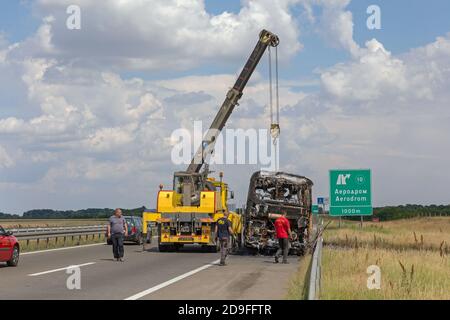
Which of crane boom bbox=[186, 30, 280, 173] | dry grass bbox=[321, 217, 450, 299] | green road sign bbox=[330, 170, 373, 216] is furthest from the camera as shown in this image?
crane boom bbox=[186, 30, 280, 173]

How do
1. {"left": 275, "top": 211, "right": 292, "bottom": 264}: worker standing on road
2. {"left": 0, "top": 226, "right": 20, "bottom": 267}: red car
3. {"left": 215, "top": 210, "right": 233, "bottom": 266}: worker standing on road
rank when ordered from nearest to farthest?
{"left": 0, "top": 226, "right": 20, "bottom": 267}: red car, {"left": 215, "top": 210, "right": 233, "bottom": 266}: worker standing on road, {"left": 275, "top": 211, "right": 292, "bottom": 264}: worker standing on road

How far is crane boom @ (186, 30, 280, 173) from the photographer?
33.2 meters

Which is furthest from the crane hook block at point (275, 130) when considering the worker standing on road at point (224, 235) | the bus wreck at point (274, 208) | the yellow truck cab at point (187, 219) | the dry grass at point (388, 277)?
the worker standing on road at point (224, 235)

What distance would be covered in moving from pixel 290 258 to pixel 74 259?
24.9ft

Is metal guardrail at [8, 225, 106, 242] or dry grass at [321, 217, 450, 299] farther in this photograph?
metal guardrail at [8, 225, 106, 242]

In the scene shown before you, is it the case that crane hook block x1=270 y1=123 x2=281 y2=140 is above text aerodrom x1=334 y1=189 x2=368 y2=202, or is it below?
above

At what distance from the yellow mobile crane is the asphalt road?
2.85 m

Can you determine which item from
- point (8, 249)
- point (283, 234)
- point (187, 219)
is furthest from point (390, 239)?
point (8, 249)

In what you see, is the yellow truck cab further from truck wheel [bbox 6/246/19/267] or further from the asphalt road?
truck wheel [bbox 6/246/19/267]

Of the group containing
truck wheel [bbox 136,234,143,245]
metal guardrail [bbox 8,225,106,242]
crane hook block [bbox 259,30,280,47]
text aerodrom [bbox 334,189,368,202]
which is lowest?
truck wheel [bbox 136,234,143,245]

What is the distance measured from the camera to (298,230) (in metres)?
27.9

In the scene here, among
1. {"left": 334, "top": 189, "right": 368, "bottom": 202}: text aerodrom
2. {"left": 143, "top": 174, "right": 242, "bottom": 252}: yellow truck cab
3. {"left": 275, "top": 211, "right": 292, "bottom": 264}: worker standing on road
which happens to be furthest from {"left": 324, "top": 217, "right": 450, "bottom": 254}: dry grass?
{"left": 143, "top": 174, "right": 242, "bottom": 252}: yellow truck cab
